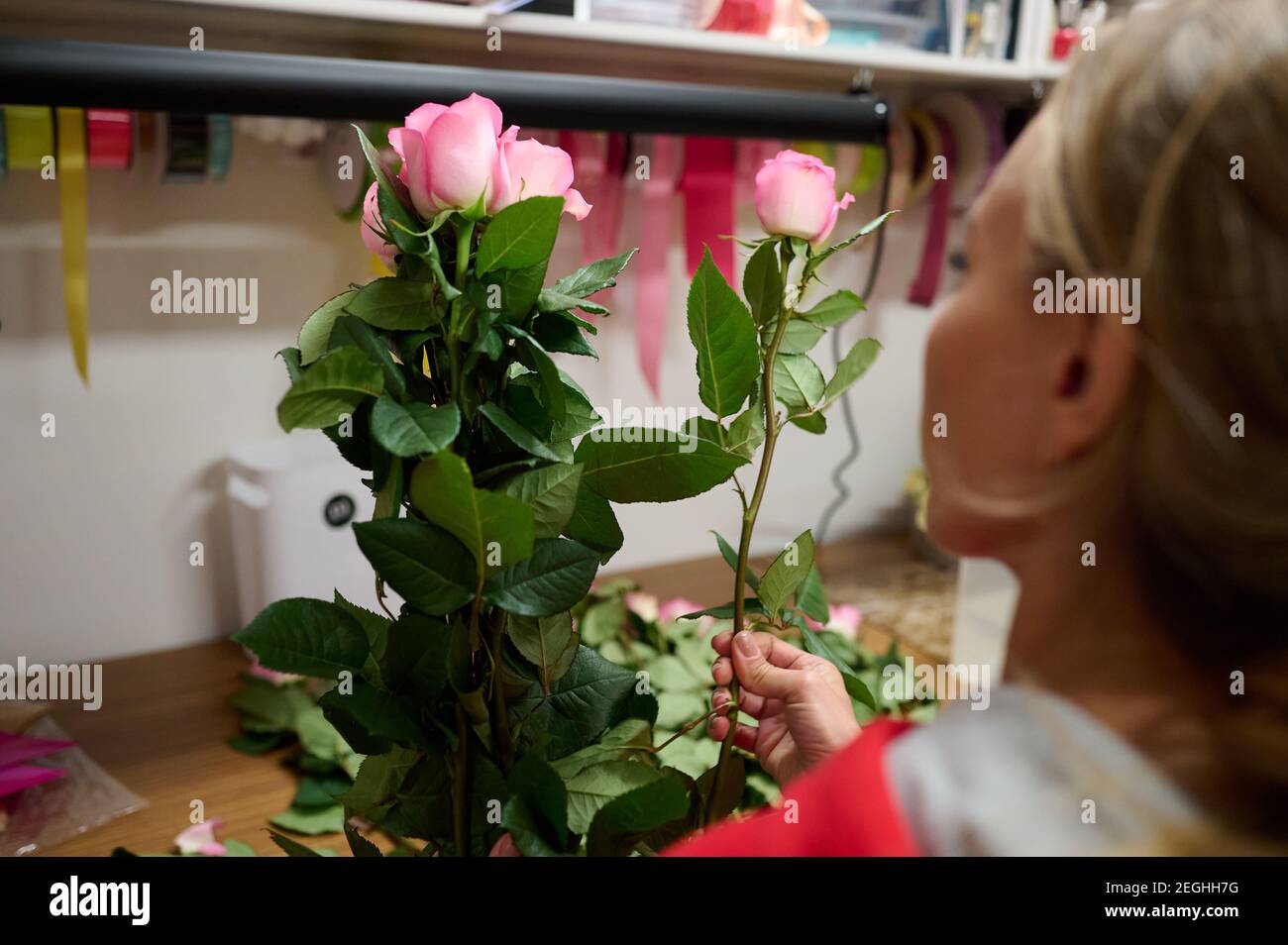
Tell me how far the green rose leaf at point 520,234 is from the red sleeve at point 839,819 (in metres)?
0.21

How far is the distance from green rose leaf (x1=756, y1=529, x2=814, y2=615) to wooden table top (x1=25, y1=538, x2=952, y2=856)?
0.48 meters

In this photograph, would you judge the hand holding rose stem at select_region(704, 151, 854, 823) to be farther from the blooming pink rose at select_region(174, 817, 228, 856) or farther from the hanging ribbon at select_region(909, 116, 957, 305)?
the hanging ribbon at select_region(909, 116, 957, 305)

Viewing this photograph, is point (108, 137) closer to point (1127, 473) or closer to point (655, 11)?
point (655, 11)

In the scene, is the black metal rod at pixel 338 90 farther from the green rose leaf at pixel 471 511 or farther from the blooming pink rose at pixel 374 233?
the green rose leaf at pixel 471 511

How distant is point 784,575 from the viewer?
50cm

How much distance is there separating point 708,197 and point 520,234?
864 millimetres

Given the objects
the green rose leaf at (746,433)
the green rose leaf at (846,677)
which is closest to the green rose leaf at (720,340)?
the green rose leaf at (746,433)

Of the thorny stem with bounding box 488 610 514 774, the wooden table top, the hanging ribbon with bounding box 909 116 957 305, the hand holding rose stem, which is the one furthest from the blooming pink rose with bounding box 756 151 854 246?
the hanging ribbon with bounding box 909 116 957 305

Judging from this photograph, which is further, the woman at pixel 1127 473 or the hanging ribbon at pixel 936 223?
the hanging ribbon at pixel 936 223

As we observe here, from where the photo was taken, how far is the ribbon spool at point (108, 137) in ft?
3.01

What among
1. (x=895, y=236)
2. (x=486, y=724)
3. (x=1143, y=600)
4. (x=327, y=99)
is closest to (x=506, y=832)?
(x=486, y=724)

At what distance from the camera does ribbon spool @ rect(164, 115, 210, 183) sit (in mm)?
963

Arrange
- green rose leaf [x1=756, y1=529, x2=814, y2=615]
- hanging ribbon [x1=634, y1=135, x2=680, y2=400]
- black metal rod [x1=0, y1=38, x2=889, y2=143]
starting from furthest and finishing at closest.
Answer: hanging ribbon [x1=634, y1=135, x2=680, y2=400], black metal rod [x1=0, y1=38, x2=889, y2=143], green rose leaf [x1=756, y1=529, x2=814, y2=615]

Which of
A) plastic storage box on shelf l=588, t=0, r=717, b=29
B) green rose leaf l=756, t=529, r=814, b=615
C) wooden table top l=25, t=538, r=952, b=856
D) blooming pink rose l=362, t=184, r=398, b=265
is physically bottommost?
wooden table top l=25, t=538, r=952, b=856
